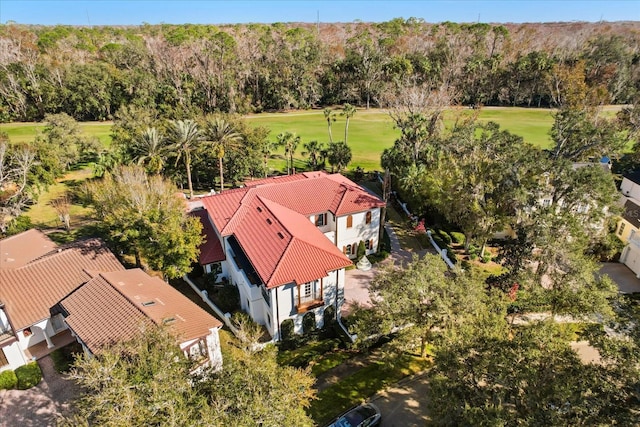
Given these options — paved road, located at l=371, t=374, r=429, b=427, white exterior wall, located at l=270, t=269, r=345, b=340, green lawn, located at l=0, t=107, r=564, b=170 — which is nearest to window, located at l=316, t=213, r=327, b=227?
white exterior wall, located at l=270, t=269, r=345, b=340

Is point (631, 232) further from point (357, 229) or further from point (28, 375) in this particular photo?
point (28, 375)

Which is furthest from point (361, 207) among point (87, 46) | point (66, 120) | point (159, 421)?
point (87, 46)

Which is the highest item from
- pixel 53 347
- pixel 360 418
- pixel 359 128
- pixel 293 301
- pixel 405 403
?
pixel 359 128

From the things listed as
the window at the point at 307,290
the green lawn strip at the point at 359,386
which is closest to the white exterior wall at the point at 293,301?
the window at the point at 307,290

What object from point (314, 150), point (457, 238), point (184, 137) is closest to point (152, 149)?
point (184, 137)

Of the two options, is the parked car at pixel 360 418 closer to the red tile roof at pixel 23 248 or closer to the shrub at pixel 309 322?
the shrub at pixel 309 322

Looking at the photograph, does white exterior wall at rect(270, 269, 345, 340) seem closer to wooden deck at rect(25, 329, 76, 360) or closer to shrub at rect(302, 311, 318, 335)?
shrub at rect(302, 311, 318, 335)

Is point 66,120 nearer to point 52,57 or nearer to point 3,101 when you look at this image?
point 3,101
